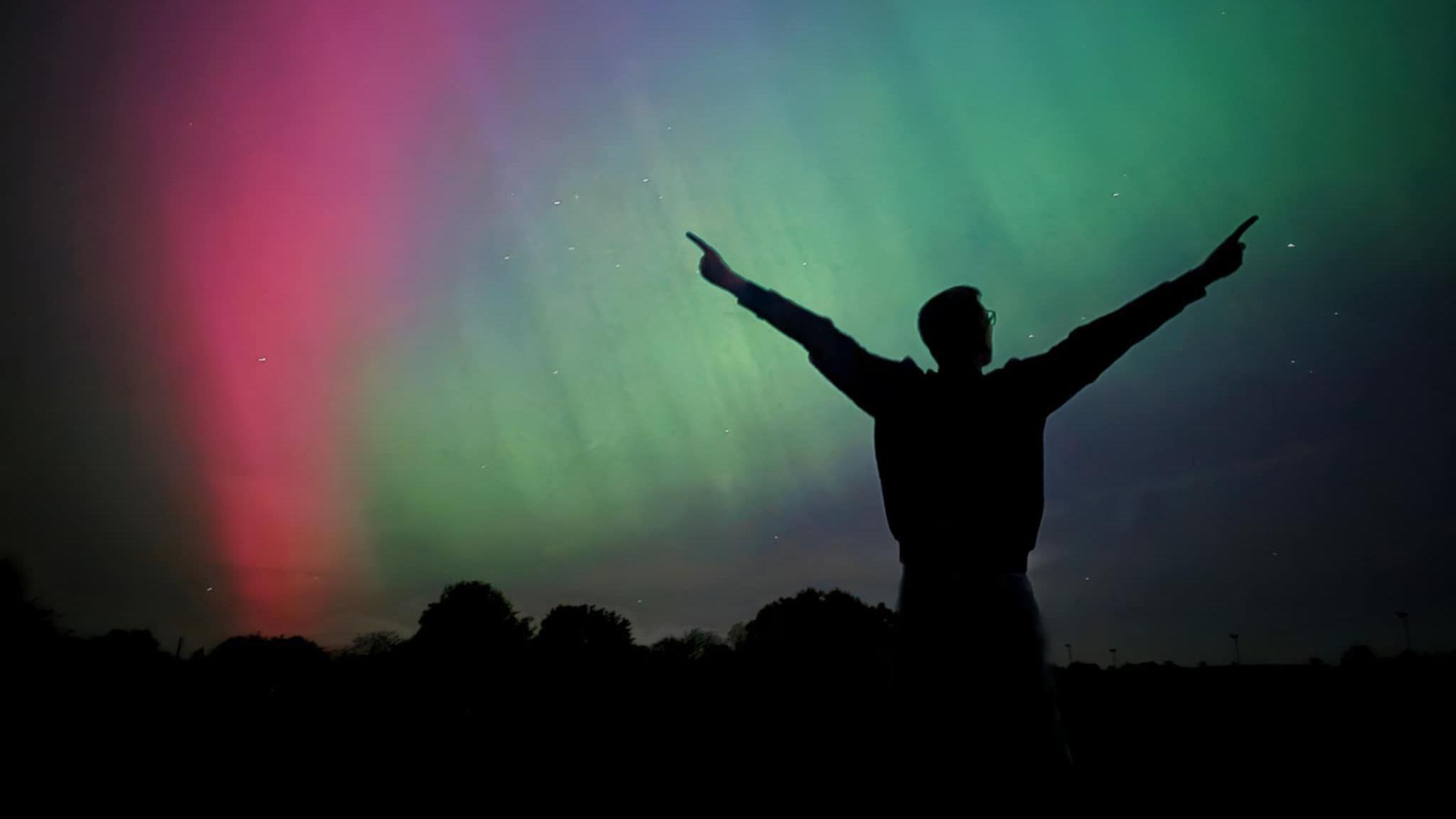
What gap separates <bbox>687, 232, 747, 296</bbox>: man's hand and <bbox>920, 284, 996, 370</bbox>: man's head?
76 centimetres

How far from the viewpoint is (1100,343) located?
7.40ft

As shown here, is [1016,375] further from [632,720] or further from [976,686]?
[632,720]

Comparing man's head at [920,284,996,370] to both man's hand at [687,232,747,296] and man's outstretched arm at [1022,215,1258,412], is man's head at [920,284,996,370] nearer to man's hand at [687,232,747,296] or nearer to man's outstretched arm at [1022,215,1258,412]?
man's outstretched arm at [1022,215,1258,412]

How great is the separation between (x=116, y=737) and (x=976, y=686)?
13.1 metres

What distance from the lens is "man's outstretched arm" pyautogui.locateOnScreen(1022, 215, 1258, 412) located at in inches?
88.5

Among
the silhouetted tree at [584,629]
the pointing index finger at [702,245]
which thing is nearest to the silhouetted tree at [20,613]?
the silhouetted tree at [584,629]

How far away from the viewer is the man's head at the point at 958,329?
→ 2.46m

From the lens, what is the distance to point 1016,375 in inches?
90.1

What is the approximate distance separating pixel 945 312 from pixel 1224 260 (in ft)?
3.62

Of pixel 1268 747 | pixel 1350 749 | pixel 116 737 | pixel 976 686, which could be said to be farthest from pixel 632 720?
pixel 976 686

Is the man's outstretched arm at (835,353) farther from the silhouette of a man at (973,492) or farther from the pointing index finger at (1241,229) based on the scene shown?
the pointing index finger at (1241,229)

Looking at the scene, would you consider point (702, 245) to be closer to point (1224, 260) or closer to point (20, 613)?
point (1224, 260)

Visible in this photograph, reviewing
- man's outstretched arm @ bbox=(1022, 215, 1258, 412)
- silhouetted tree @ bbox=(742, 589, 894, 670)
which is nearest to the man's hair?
man's outstretched arm @ bbox=(1022, 215, 1258, 412)

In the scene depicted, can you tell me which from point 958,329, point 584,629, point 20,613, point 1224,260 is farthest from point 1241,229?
point 584,629
